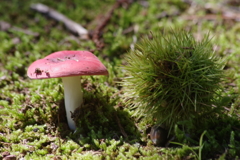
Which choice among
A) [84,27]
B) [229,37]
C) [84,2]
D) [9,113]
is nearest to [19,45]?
[84,27]

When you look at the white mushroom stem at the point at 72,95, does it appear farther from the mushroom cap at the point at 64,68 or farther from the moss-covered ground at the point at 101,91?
the mushroom cap at the point at 64,68

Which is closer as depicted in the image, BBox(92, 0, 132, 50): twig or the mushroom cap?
the mushroom cap

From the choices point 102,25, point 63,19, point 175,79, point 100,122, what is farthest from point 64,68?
point 63,19

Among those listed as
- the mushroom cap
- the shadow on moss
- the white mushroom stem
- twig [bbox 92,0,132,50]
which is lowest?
the shadow on moss

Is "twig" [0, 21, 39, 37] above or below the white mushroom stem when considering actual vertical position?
above

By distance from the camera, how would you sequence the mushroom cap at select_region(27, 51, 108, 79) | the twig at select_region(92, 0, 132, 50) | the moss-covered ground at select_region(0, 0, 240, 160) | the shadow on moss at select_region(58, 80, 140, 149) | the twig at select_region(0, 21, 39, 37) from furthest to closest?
the twig at select_region(0, 21, 39, 37) → the twig at select_region(92, 0, 132, 50) → the shadow on moss at select_region(58, 80, 140, 149) → the moss-covered ground at select_region(0, 0, 240, 160) → the mushroom cap at select_region(27, 51, 108, 79)

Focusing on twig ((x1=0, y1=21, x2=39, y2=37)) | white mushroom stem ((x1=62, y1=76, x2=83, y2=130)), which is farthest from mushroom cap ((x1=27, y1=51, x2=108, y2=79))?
twig ((x1=0, y1=21, x2=39, y2=37))

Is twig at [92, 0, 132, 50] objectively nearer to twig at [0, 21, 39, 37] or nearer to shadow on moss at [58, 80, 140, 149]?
twig at [0, 21, 39, 37]

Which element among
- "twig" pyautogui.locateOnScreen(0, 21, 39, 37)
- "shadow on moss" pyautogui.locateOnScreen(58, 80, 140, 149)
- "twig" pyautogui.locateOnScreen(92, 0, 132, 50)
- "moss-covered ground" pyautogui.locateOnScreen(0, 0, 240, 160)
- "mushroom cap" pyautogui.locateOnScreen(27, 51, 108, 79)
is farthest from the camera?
"twig" pyautogui.locateOnScreen(0, 21, 39, 37)
